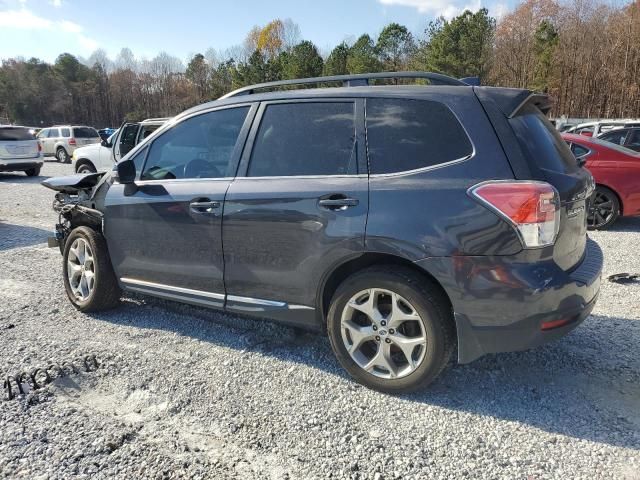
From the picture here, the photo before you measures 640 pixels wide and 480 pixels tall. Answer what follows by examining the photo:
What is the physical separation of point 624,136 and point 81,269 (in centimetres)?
1032

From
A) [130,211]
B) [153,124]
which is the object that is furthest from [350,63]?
[130,211]

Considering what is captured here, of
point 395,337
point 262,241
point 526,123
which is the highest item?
point 526,123

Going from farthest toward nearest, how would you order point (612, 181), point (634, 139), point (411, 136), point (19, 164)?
point (19, 164), point (634, 139), point (612, 181), point (411, 136)

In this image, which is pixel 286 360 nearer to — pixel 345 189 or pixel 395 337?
pixel 395 337

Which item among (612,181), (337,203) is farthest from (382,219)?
(612,181)

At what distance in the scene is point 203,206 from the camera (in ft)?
11.5

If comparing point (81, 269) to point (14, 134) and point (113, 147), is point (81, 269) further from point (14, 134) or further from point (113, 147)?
point (14, 134)

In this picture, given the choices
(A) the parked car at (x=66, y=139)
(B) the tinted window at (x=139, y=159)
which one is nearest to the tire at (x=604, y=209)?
(B) the tinted window at (x=139, y=159)

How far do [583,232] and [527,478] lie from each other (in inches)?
59.5

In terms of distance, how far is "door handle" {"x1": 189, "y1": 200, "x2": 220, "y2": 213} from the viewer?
346 cm

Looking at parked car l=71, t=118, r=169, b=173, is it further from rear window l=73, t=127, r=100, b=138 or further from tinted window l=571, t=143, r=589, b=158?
rear window l=73, t=127, r=100, b=138

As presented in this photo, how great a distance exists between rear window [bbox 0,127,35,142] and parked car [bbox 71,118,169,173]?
353cm

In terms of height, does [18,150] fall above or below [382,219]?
below

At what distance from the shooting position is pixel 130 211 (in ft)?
13.1
